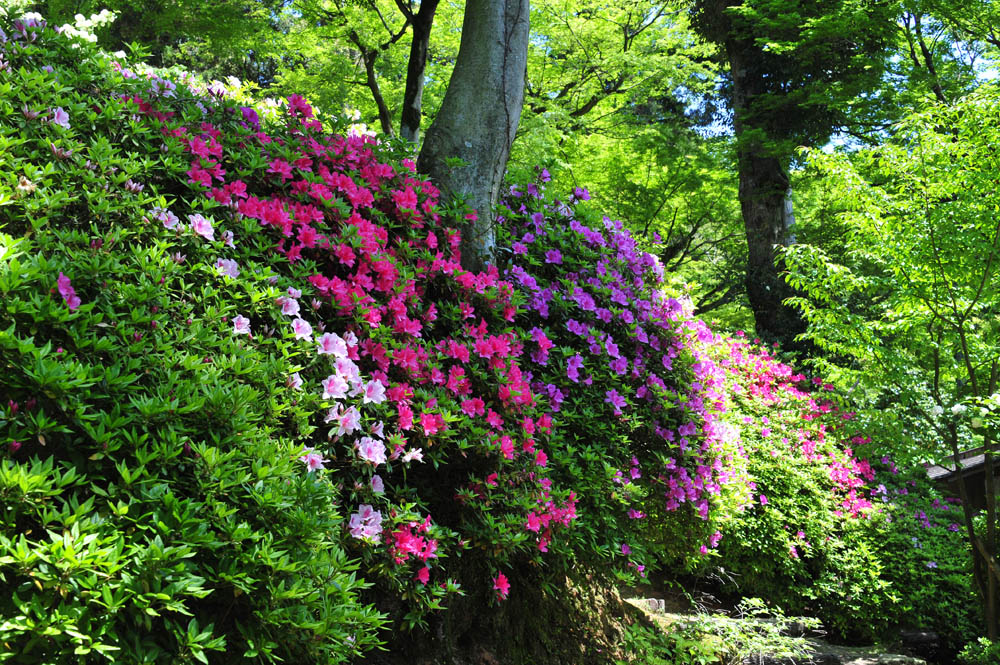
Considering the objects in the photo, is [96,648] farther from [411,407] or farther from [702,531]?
[702,531]

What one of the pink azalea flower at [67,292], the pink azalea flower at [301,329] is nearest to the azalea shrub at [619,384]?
the pink azalea flower at [301,329]

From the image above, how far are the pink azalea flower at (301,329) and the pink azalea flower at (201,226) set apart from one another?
0.38 meters

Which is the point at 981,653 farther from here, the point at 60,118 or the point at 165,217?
the point at 60,118

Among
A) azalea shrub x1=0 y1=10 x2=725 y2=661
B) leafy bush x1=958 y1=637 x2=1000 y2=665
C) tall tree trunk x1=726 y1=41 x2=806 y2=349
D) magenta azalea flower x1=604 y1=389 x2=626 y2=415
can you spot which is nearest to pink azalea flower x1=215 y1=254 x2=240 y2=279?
azalea shrub x1=0 y1=10 x2=725 y2=661

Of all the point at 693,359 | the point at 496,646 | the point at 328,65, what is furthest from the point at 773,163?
the point at 496,646

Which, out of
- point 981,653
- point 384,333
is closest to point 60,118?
point 384,333

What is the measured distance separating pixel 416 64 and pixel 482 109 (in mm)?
1212

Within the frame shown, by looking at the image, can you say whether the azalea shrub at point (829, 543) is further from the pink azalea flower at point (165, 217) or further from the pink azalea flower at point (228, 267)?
the pink azalea flower at point (165, 217)

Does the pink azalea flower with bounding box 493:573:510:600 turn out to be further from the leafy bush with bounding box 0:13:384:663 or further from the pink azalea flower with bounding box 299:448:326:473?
the pink azalea flower with bounding box 299:448:326:473

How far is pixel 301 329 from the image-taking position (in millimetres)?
1955

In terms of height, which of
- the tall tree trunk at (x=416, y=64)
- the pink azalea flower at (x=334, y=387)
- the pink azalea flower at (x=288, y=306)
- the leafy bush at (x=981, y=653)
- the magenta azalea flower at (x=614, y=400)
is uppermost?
the tall tree trunk at (x=416, y=64)

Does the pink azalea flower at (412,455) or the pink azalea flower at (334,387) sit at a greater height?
the pink azalea flower at (334,387)

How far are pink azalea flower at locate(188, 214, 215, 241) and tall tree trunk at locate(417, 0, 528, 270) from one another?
1.62 meters

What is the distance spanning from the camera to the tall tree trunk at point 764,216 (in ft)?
35.0
